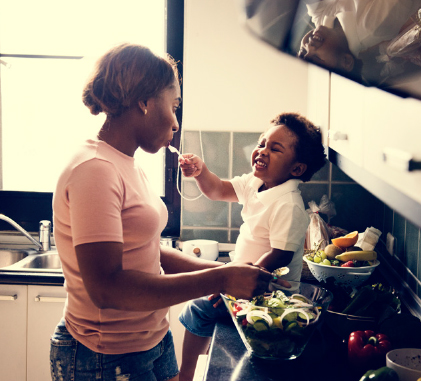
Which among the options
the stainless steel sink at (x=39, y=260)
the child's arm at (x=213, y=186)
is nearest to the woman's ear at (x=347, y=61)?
the child's arm at (x=213, y=186)

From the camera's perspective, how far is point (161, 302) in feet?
3.09

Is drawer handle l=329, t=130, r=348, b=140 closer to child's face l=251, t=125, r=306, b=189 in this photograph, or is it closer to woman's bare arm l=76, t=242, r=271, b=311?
child's face l=251, t=125, r=306, b=189

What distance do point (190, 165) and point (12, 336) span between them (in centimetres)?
104

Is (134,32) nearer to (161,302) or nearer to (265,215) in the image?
(265,215)

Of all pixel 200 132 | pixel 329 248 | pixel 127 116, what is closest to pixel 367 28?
pixel 127 116

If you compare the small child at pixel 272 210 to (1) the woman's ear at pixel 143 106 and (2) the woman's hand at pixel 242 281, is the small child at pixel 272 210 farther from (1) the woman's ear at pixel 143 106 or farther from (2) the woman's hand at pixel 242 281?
(1) the woman's ear at pixel 143 106

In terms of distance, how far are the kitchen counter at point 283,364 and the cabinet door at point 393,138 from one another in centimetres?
48

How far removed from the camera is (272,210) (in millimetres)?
1530

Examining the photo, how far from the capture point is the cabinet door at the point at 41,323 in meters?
1.97

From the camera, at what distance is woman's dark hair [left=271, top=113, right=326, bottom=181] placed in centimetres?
164

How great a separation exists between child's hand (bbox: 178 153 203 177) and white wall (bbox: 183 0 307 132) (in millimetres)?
625

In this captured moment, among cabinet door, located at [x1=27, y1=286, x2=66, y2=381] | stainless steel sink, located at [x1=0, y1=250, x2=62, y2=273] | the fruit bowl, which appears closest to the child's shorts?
the fruit bowl

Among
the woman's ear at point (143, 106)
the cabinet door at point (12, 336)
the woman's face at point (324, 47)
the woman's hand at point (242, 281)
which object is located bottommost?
the cabinet door at point (12, 336)

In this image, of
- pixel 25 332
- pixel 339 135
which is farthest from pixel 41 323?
pixel 339 135
